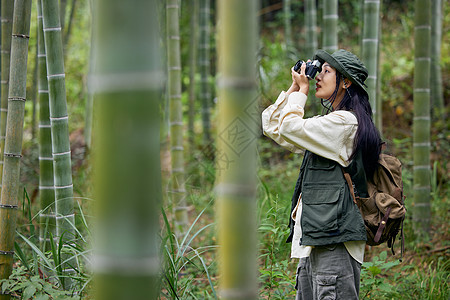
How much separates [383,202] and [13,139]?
1.66m

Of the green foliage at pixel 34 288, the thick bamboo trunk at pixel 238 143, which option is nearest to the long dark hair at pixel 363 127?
the thick bamboo trunk at pixel 238 143

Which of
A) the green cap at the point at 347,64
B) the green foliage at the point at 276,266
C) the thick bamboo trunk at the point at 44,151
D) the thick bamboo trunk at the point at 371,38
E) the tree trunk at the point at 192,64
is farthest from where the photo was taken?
the tree trunk at the point at 192,64

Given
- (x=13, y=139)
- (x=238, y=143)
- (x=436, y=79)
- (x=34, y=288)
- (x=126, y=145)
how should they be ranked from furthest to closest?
(x=436, y=79) → (x=13, y=139) → (x=34, y=288) → (x=238, y=143) → (x=126, y=145)

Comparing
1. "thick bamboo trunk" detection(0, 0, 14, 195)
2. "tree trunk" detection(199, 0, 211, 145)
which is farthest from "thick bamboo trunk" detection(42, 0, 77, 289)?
"tree trunk" detection(199, 0, 211, 145)

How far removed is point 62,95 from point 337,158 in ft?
4.76

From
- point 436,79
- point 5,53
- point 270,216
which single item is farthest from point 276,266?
point 436,79

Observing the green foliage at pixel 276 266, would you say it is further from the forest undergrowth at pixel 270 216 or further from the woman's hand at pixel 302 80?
the woman's hand at pixel 302 80

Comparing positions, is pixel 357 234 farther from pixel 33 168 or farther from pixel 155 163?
pixel 33 168

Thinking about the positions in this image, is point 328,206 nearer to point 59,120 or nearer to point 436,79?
point 59,120

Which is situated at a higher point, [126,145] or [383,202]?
[126,145]

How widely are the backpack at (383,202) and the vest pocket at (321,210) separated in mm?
88

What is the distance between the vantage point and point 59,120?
2.47m

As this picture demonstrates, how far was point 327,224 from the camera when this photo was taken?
1.81 meters

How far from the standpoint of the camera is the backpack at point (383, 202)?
1.88m
